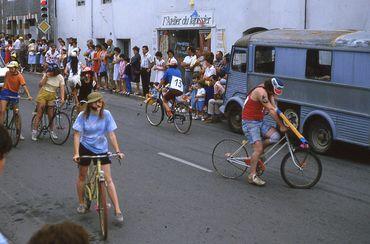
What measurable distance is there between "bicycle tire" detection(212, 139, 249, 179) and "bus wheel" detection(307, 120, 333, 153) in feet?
9.49

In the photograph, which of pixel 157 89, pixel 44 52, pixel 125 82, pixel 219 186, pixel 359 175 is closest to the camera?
pixel 219 186

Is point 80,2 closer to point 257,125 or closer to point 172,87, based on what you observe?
point 172,87

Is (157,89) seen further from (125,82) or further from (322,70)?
(125,82)

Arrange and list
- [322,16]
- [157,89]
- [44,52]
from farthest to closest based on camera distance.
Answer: [44,52] → [322,16] → [157,89]

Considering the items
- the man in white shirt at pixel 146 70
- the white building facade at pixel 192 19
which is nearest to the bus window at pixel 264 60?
the white building facade at pixel 192 19

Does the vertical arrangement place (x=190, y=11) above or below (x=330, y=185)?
above

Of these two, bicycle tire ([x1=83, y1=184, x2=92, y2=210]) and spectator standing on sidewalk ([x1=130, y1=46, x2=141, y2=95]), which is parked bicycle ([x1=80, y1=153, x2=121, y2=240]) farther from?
spectator standing on sidewalk ([x1=130, y1=46, x2=141, y2=95])

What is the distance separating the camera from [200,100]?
603 inches

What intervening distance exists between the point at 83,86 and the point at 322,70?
502 cm

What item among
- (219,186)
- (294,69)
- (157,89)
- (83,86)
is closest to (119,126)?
(157,89)

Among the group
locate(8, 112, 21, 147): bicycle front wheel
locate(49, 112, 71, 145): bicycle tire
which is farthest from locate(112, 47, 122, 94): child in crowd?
locate(8, 112, 21, 147): bicycle front wheel

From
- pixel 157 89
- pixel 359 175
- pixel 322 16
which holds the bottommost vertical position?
pixel 359 175

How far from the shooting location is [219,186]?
8383 millimetres

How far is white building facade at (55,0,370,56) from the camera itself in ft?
50.9
